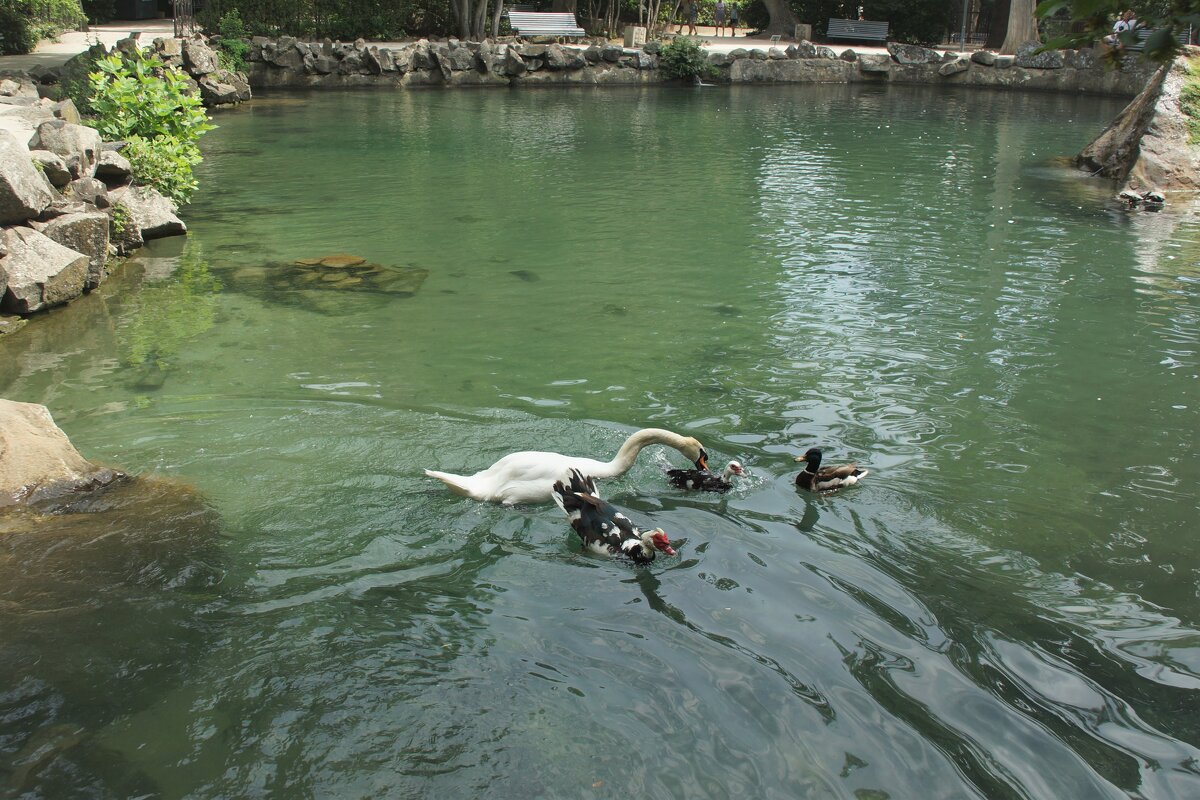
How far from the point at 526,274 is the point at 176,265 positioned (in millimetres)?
4284

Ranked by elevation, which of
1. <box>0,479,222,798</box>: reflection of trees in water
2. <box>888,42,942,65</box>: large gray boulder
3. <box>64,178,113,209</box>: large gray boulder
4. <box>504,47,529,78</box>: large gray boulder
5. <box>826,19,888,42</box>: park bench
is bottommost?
<box>0,479,222,798</box>: reflection of trees in water

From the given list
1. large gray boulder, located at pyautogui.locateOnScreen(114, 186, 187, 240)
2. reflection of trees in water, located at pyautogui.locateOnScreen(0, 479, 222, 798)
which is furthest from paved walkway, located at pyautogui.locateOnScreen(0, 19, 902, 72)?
reflection of trees in water, located at pyautogui.locateOnScreen(0, 479, 222, 798)

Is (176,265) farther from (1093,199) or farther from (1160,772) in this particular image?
(1093,199)

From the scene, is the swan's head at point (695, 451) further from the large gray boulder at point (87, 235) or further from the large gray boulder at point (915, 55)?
the large gray boulder at point (915, 55)

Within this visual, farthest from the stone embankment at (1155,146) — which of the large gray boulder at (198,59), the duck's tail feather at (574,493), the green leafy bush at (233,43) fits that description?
the green leafy bush at (233,43)

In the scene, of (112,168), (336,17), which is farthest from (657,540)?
(336,17)

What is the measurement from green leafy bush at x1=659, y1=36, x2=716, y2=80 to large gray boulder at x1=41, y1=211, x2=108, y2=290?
2488cm

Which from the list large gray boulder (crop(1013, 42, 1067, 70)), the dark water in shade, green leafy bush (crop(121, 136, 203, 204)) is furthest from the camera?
large gray boulder (crop(1013, 42, 1067, 70))

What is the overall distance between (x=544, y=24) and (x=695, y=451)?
3298 centimetres

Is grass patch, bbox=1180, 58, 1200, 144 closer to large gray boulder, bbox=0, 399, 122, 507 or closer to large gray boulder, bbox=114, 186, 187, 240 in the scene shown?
large gray boulder, bbox=114, 186, 187, 240

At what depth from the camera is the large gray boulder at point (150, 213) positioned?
42.0 ft

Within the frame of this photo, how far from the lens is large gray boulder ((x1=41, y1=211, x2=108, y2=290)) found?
418 inches

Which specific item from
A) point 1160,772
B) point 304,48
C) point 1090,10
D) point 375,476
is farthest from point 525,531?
point 304,48

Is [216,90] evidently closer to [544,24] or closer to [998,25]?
[544,24]
